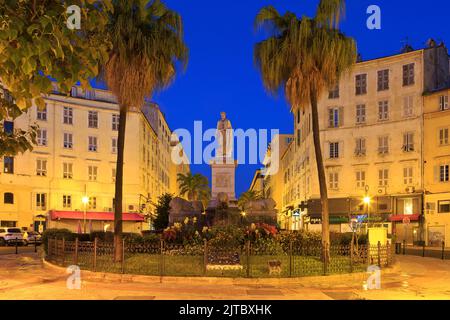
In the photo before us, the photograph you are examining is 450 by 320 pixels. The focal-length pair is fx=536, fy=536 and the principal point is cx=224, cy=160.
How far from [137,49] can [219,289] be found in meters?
9.43

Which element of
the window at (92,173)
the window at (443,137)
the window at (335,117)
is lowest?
the window at (92,173)

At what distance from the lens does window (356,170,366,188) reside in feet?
180

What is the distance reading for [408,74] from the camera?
52750 mm

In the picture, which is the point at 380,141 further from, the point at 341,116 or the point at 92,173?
the point at 92,173

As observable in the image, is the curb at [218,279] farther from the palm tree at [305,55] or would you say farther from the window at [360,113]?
the window at [360,113]

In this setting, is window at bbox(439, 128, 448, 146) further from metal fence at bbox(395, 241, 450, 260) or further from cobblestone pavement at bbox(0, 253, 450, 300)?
cobblestone pavement at bbox(0, 253, 450, 300)

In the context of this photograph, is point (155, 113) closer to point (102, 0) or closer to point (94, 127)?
point (94, 127)

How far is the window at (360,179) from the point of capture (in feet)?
180

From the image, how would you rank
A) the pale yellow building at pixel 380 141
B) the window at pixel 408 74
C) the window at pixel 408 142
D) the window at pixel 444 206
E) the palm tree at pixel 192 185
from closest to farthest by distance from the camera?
the window at pixel 444 206 < the pale yellow building at pixel 380 141 < the window at pixel 408 142 < the window at pixel 408 74 < the palm tree at pixel 192 185

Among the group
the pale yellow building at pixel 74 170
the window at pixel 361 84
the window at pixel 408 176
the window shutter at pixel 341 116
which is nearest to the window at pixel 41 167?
the pale yellow building at pixel 74 170

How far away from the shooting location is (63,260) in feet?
65.3

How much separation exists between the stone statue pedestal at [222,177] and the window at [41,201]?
89.7ft

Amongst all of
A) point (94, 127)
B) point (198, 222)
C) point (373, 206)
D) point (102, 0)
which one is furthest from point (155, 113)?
point (102, 0)

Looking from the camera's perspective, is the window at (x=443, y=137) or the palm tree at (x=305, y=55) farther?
the window at (x=443, y=137)
